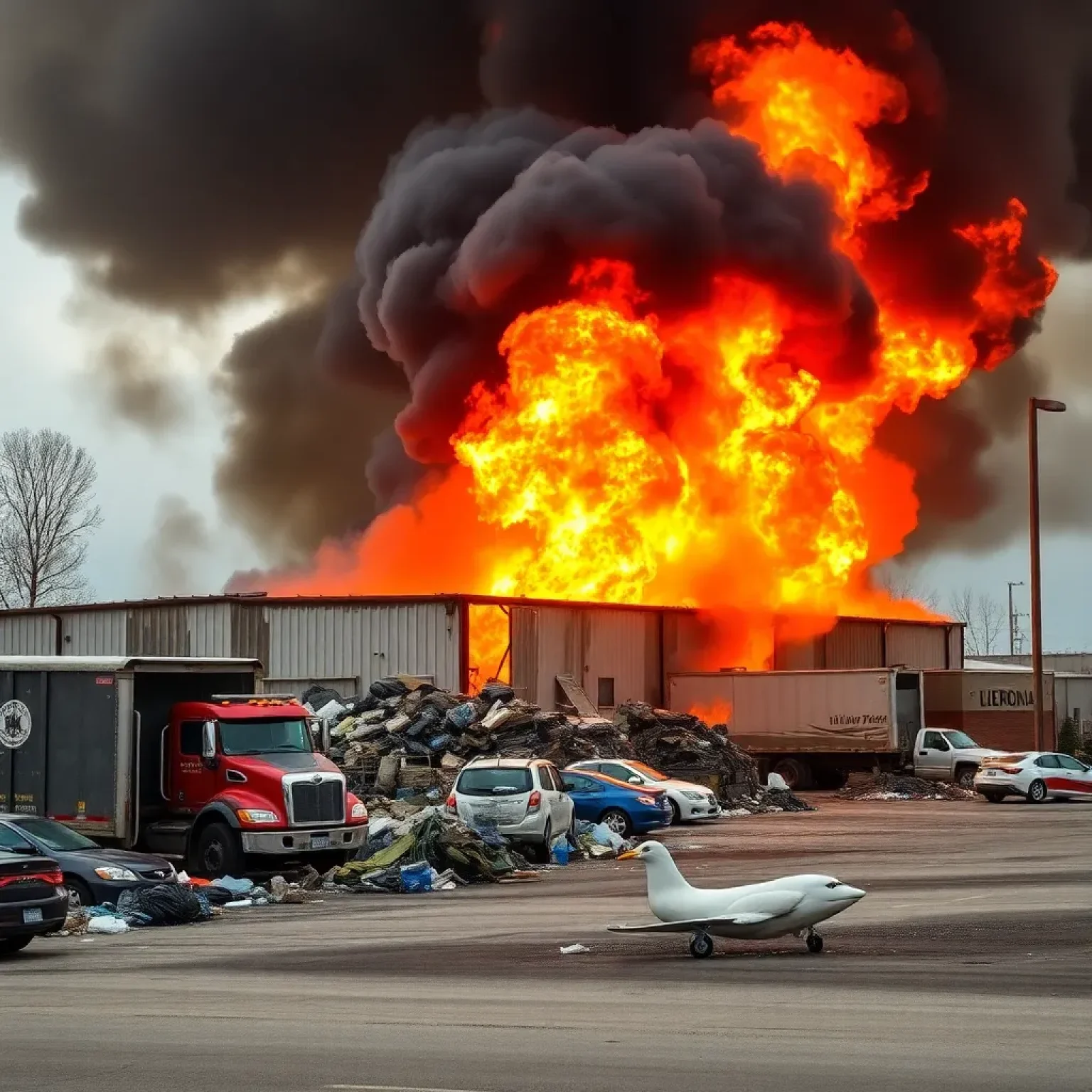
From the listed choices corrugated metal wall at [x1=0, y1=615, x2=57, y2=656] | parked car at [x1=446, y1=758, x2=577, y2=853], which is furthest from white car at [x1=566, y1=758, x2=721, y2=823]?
corrugated metal wall at [x1=0, y1=615, x2=57, y2=656]

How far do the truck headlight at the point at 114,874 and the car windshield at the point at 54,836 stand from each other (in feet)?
2.04

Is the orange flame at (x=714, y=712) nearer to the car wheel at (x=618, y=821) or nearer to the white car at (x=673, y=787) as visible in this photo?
the white car at (x=673, y=787)

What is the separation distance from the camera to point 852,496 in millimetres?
58656

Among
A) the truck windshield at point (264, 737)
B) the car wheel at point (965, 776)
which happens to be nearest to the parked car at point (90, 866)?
the truck windshield at point (264, 737)

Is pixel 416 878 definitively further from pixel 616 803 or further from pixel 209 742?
pixel 616 803

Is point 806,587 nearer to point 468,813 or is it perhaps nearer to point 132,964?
point 468,813

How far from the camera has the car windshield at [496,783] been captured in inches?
1024

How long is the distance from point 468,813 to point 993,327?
127ft

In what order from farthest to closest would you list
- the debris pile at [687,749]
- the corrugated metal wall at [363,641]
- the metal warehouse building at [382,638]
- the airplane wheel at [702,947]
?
the metal warehouse building at [382,638], the corrugated metal wall at [363,641], the debris pile at [687,749], the airplane wheel at [702,947]

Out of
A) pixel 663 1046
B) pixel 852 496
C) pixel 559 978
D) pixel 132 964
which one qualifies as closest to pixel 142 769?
pixel 132 964

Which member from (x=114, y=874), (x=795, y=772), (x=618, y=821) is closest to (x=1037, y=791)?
(x=795, y=772)

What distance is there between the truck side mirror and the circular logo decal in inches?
98.2

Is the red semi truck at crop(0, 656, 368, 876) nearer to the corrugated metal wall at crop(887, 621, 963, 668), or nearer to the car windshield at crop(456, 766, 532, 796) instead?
the car windshield at crop(456, 766, 532, 796)

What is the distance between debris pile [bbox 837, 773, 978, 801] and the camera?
42.4 m
